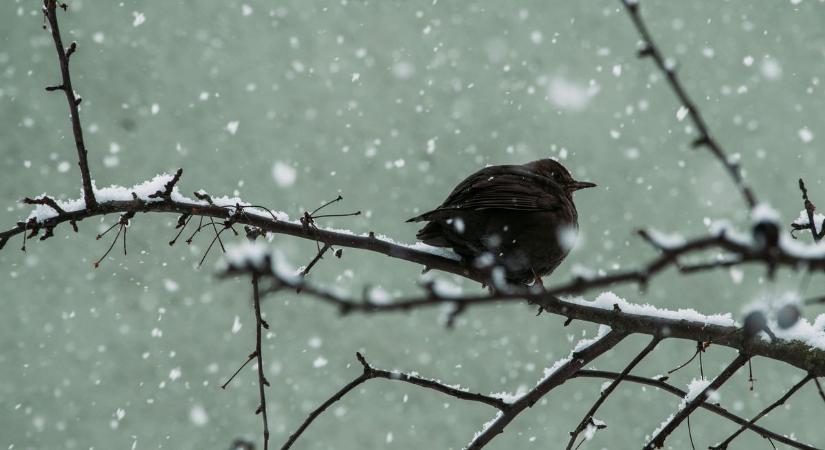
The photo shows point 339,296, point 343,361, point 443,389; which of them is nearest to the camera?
point 339,296

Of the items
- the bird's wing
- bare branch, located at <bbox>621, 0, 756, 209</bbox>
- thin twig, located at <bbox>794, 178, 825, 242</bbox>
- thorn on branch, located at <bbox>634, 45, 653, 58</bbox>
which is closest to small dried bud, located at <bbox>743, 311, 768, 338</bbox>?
bare branch, located at <bbox>621, 0, 756, 209</bbox>

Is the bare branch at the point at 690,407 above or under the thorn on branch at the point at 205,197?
under

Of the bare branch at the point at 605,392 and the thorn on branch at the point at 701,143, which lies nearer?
the thorn on branch at the point at 701,143

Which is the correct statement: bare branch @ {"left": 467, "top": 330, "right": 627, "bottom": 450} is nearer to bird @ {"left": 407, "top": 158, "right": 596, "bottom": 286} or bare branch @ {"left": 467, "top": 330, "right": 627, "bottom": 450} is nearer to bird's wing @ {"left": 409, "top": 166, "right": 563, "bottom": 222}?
bird @ {"left": 407, "top": 158, "right": 596, "bottom": 286}

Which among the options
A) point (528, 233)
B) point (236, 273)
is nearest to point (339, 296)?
point (236, 273)

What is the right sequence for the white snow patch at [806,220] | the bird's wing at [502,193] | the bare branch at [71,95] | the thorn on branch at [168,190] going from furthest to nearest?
1. the bird's wing at [502,193]
2. the white snow patch at [806,220]
3. the thorn on branch at [168,190]
4. the bare branch at [71,95]

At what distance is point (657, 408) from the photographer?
4438cm

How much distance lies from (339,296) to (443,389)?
1664 mm

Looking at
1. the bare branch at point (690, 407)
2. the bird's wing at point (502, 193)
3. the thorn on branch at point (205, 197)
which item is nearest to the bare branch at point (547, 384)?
the bare branch at point (690, 407)

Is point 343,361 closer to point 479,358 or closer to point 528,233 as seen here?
point 479,358

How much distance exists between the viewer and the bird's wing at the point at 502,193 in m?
3.56

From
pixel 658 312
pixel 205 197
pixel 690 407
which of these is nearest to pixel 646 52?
pixel 690 407

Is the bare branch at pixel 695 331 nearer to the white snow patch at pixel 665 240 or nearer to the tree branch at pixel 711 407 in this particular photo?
the tree branch at pixel 711 407

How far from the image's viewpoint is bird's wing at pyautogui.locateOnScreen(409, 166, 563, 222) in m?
3.56
